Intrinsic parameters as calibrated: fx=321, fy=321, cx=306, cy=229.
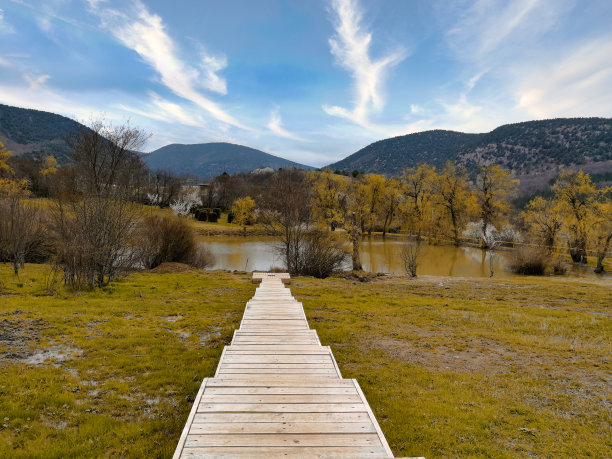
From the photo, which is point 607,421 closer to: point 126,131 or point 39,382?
point 39,382

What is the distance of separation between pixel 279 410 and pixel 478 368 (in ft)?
15.3

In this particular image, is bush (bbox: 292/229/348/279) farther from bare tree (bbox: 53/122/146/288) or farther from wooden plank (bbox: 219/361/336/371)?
wooden plank (bbox: 219/361/336/371)

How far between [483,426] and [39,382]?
6.67m

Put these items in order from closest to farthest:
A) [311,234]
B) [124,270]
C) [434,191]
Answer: [124,270] < [311,234] < [434,191]

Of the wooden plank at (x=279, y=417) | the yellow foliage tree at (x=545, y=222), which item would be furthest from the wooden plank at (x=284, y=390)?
the yellow foliage tree at (x=545, y=222)

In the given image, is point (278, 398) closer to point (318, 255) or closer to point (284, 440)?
point (284, 440)

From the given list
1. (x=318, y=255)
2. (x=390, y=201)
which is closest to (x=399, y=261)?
(x=318, y=255)

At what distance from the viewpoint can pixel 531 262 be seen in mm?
23719

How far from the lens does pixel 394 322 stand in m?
9.41

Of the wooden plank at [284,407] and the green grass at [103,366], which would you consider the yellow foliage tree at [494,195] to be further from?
the wooden plank at [284,407]

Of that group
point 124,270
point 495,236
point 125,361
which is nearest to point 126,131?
point 124,270

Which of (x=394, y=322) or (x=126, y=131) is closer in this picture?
(x=394, y=322)

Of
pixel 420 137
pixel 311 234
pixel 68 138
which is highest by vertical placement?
pixel 420 137

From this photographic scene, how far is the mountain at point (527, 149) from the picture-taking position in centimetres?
9062
